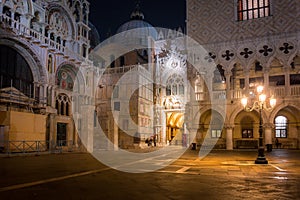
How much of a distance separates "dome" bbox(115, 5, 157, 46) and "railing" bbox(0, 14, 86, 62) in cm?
2138

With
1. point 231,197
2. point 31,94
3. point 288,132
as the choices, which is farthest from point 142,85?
point 231,197

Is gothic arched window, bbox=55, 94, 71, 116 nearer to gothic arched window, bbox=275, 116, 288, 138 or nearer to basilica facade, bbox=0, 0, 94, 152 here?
basilica facade, bbox=0, 0, 94, 152

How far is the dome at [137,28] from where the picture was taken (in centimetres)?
5212

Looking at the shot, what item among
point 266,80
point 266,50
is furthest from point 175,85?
point 266,80

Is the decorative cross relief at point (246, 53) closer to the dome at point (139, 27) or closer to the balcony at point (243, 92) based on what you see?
the balcony at point (243, 92)

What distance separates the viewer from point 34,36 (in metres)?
24.9

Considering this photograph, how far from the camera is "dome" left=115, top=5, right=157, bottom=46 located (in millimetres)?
52125

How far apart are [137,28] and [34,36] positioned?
31834 mm

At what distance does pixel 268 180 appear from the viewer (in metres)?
9.41

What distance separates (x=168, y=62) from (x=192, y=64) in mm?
12166

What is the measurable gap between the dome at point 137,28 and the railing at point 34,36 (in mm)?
21384

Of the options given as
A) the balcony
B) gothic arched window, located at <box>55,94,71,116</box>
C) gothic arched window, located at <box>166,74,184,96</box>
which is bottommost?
gothic arched window, located at <box>55,94,71,116</box>

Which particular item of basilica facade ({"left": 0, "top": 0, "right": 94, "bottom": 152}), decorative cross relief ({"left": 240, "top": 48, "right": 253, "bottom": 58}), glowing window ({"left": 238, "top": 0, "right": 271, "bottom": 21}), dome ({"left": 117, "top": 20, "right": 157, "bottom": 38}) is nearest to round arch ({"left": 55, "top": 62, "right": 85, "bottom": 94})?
basilica facade ({"left": 0, "top": 0, "right": 94, "bottom": 152})

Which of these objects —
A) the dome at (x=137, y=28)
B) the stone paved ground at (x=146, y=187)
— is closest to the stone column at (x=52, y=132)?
the stone paved ground at (x=146, y=187)
